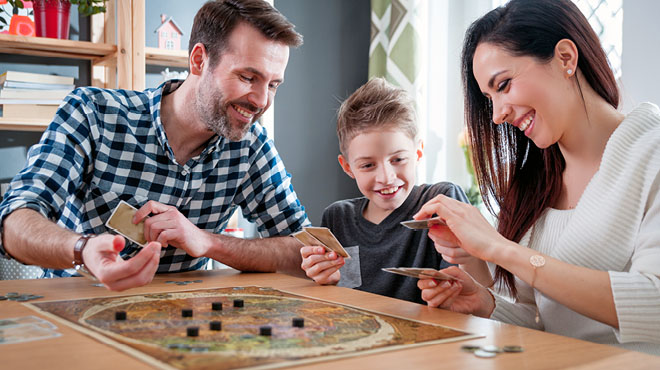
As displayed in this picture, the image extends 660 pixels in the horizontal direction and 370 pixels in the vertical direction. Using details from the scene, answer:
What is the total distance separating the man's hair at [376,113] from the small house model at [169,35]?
165 cm

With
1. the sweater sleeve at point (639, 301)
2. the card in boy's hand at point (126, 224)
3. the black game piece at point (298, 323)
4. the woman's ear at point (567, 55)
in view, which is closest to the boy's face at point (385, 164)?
the woman's ear at point (567, 55)

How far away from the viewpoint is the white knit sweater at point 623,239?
3.83ft

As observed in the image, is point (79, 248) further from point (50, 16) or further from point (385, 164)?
point (50, 16)

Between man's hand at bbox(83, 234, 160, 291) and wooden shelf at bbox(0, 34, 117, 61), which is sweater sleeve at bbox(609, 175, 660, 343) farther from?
wooden shelf at bbox(0, 34, 117, 61)

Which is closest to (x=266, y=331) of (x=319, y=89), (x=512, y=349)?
(x=512, y=349)

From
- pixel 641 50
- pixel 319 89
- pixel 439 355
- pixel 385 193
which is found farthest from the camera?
pixel 319 89

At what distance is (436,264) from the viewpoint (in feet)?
6.71

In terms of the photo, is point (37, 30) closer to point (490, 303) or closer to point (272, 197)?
point (272, 197)

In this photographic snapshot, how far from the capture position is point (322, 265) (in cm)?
166

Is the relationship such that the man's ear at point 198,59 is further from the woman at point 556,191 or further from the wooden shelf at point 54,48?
the wooden shelf at point 54,48

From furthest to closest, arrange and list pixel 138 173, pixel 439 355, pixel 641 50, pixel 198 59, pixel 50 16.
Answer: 1. pixel 50 16
2. pixel 641 50
3. pixel 198 59
4. pixel 138 173
5. pixel 439 355

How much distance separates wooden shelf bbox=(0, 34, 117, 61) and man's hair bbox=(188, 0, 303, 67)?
128 centimetres

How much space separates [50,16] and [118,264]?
7.92 feet

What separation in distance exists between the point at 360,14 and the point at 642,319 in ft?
10.7
